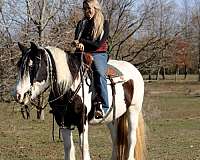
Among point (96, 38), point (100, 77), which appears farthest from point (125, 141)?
point (96, 38)

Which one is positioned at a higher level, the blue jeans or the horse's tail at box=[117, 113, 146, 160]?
the blue jeans

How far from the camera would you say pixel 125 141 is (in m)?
6.44

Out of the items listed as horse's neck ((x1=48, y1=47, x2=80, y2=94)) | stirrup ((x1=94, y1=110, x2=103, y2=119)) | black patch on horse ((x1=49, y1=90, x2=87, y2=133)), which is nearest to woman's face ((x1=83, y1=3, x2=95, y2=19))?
horse's neck ((x1=48, y1=47, x2=80, y2=94))

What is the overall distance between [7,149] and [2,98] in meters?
5.31

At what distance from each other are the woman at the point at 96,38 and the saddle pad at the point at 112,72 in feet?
1.18

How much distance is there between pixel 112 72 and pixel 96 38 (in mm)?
706

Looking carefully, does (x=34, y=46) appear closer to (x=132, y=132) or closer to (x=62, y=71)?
(x=62, y=71)

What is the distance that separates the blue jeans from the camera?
531 centimetres

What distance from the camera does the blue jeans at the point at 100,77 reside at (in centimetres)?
531

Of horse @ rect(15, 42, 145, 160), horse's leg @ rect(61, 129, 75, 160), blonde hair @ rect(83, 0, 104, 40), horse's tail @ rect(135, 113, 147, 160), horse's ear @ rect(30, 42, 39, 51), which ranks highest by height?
blonde hair @ rect(83, 0, 104, 40)

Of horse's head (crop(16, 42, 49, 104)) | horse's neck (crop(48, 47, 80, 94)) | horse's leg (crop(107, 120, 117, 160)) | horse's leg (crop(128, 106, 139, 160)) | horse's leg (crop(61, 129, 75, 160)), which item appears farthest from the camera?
horse's leg (crop(107, 120, 117, 160))

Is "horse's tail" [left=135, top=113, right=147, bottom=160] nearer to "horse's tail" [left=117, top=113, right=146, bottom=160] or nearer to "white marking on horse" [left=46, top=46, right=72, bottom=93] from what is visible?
"horse's tail" [left=117, top=113, right=146, bottom=160]

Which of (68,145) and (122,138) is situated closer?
(68,145)

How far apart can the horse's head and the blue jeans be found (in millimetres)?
754
